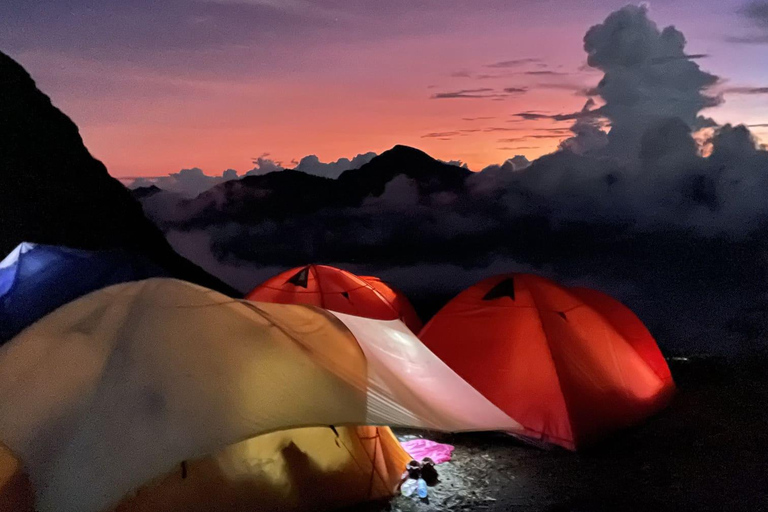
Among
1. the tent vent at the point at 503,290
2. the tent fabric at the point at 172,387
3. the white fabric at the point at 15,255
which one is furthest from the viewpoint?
the white fabric at the point at 15,255

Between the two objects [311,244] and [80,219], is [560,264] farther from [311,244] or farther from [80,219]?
[80,219]

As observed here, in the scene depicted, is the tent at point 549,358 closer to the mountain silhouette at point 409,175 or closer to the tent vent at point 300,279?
the tent vent at point 300,279

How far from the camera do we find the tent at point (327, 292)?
10.0 metres

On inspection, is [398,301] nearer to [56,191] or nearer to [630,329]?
[630,329]

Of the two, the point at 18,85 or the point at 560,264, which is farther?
the point at 560,264

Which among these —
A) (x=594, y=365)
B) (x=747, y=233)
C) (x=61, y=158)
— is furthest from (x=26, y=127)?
(x=747, y=233)

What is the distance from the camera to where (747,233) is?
4456 cm

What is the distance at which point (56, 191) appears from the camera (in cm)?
2434

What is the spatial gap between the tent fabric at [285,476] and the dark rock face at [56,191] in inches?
718

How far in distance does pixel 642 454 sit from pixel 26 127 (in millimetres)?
26650

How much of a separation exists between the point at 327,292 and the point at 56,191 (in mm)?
18918

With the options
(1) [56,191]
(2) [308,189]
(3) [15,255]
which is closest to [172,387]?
(3) [15,255]

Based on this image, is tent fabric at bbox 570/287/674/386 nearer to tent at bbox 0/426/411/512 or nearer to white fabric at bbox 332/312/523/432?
white fabric at bbox 332/312/523/432

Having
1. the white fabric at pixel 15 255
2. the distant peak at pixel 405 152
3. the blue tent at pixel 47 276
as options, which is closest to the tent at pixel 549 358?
the blue tent at pixel 47 276
